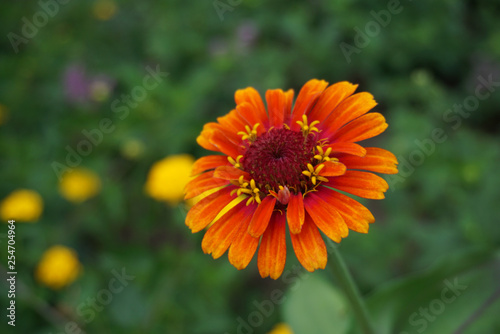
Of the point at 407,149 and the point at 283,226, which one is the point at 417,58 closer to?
the point at 407,149

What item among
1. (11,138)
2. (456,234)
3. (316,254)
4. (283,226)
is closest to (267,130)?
(283,226)

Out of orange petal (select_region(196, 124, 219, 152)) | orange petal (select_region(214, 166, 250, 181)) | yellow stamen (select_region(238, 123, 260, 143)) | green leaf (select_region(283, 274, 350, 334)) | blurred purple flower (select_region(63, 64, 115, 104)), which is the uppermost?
blurred purple flower (select_region(63, 64, 115, 104))

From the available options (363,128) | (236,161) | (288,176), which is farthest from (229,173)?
(363,128)

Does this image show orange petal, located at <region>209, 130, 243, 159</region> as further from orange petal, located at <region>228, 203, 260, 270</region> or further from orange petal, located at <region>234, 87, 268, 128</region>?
orange petal, located at <region>228, 203, 260, 270</region>

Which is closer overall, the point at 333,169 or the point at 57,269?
the point at 333,169

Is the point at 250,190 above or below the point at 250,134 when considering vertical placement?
below

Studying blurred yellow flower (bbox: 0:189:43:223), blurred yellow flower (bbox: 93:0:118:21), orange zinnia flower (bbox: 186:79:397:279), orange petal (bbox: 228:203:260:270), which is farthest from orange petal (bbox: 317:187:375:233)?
blurred yellow flower (bbox: 93:0:118:21)

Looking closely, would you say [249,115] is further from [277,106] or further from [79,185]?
[79,185]
